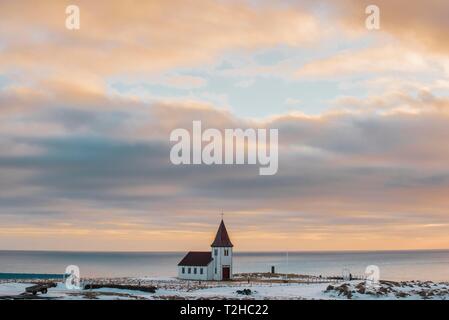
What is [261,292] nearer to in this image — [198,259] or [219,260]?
[219,260]

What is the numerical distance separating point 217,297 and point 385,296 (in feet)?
58.1

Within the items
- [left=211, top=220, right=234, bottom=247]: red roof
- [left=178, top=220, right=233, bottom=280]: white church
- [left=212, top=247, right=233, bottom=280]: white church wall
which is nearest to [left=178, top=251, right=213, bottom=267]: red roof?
[left=178, top=220, right=233, bottom=280]: white church

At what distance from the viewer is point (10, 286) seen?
69.6m

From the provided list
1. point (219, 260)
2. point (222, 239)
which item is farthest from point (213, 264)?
point (222, 239)

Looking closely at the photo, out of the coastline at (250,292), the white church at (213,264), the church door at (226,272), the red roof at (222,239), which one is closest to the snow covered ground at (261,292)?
the coastline at (250,292)

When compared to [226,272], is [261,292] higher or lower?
lower

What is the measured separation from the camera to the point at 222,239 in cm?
9838

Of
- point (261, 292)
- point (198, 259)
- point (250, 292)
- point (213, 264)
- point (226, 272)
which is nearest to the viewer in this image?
point (250, 292)

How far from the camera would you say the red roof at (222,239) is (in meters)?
97.5

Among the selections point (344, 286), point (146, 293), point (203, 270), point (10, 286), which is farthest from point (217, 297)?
point (203, 270)

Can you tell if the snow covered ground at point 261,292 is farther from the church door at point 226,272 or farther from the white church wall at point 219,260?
the church door at point 226,272

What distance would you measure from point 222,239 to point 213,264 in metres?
3.96
